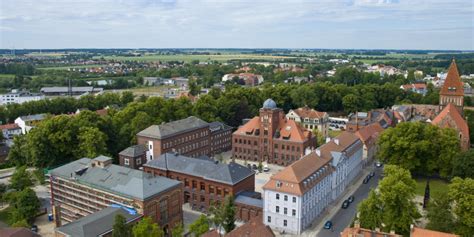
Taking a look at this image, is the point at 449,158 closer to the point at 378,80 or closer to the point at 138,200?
the point at 138,200

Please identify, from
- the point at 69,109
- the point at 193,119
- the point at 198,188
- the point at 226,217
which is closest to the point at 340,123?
the point at 193,119

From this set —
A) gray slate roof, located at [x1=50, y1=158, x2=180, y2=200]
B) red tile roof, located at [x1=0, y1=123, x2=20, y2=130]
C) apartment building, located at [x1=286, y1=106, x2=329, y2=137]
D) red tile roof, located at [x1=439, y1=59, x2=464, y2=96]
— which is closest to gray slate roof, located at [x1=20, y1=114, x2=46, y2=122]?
red tile roof, located at [x1=0, y1=123, x2=20, y2=130]

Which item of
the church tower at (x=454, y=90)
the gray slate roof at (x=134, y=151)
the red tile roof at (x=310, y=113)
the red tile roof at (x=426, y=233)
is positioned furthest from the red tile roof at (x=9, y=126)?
the church tower at (x=454, y=90)

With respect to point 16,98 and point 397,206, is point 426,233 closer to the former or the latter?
point 397,206

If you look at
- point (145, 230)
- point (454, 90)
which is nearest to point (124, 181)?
point (145, 230)

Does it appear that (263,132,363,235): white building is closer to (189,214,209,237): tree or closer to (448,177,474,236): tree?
(189,214,209,237): tree
